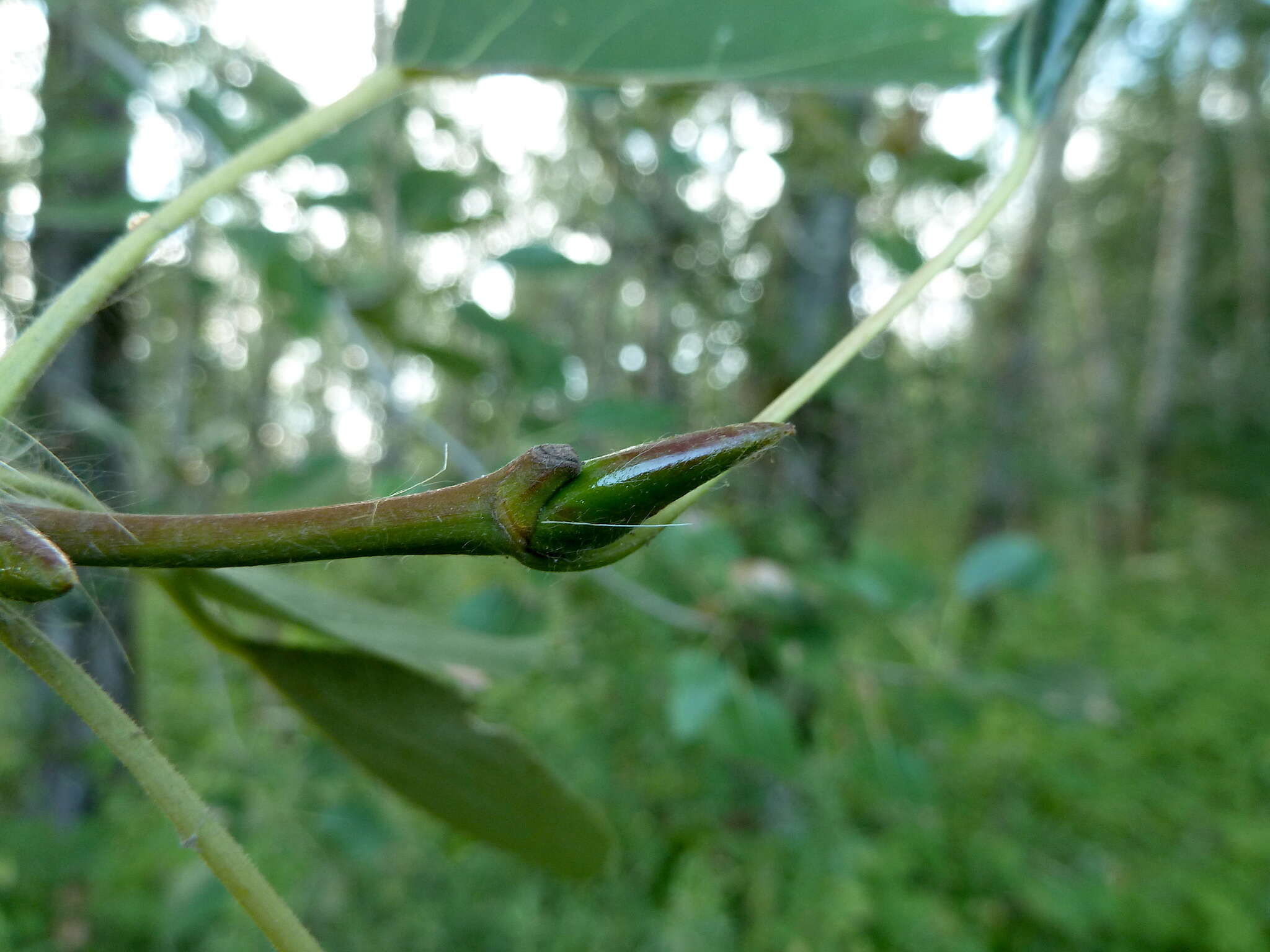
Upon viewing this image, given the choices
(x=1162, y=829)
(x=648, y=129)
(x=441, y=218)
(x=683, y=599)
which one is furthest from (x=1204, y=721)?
(x=441, y=218)

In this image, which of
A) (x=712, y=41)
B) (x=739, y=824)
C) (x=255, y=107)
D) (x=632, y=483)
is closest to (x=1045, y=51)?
(x=712, y=41)

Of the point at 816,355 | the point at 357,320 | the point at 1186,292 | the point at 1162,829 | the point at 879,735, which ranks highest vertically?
the point at 1186,292

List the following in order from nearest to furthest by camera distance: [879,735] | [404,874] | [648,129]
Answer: [879,735] < [648,129] < [404,874]

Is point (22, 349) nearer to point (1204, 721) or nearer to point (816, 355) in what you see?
point (816, 355)

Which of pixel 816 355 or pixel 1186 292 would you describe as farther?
pixel 1186 292

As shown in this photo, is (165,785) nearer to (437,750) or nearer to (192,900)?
(437,750)

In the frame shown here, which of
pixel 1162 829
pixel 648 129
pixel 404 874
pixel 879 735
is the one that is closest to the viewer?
pixel 879 735
